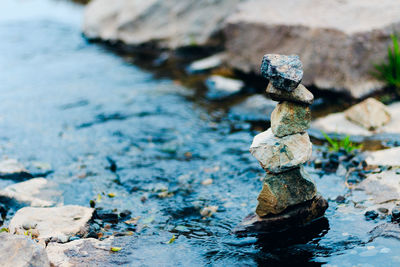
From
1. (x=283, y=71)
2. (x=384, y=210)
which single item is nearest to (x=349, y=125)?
(x=384, y=210)

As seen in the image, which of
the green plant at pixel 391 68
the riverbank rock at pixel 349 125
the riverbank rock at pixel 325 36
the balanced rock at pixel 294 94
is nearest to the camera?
the balanced rock at pixel 294 94

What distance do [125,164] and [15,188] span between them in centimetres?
158

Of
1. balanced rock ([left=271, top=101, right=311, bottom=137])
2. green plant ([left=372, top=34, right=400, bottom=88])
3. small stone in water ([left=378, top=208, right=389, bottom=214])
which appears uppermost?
green plant ([left=372, top=34, right=400, bottom=88])

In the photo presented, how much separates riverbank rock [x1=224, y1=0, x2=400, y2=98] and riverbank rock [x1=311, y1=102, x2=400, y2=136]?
75 centimetres

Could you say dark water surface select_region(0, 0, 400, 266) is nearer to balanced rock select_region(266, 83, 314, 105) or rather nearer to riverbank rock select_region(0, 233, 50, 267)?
riverbank rock select_region(0, 233, 50, 267)

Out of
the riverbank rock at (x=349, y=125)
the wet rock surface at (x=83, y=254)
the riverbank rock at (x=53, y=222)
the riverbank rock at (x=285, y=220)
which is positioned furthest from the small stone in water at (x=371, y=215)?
the riverbank rock at (x=53, y=222)

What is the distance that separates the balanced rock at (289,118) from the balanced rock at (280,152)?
7 centimetres

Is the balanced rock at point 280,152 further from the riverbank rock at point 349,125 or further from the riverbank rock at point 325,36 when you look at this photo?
the riverbank rock at point 325,36

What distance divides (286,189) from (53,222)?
2478mm

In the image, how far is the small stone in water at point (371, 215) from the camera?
4391 millimetres

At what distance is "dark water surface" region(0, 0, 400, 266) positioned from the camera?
4.12 meters

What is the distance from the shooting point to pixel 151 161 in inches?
260

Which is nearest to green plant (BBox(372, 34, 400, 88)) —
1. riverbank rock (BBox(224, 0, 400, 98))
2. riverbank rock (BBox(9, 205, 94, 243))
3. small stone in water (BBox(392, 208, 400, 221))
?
riverbank rock (BBox(224, 0, 400, 98))

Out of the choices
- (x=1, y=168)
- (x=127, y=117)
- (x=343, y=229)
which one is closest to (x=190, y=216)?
(x=343, y=229)
